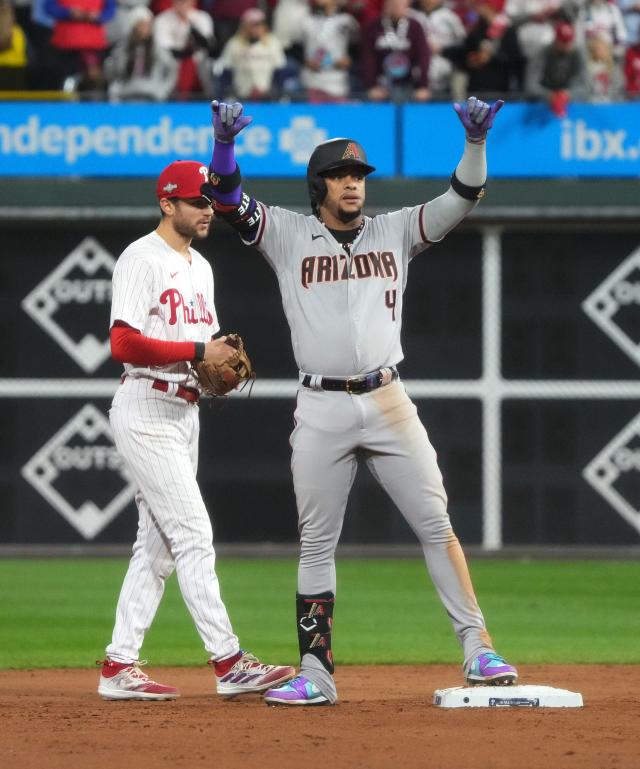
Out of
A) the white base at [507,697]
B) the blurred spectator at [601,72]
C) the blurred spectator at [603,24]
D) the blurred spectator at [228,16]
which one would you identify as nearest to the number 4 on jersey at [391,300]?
the white base at [507,697]

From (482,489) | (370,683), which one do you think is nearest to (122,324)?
(370,683)

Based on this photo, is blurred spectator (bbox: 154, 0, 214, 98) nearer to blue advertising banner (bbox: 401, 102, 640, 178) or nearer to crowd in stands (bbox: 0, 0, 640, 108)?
crowd in stands (bbox: 0, 0, 640, 108)

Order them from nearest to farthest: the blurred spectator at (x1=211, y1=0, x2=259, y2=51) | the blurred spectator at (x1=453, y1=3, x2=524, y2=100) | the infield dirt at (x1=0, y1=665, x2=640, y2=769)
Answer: the infield dirt at (x1=0, y1=665, x2=640, y2=769) < the blurred spectator at (x1=453, y1=3, x2=524, y2=100) < the blurred spectator at (x1=211, y1=0, x2=259, y2=51)

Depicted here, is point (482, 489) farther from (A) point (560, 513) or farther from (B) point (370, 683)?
(B) point (370, 683)

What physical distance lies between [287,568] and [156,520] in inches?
261

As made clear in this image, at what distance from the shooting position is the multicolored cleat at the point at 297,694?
238 inches

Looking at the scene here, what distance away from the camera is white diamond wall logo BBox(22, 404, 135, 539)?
46.2 ft

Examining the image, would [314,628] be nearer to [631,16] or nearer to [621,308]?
[621,308]

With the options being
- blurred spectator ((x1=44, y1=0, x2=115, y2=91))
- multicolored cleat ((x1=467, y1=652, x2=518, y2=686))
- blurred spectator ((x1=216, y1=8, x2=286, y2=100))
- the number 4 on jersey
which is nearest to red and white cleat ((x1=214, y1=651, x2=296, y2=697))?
multicolored cleat ((x1=467, y1=652, x2=518, y2=686))

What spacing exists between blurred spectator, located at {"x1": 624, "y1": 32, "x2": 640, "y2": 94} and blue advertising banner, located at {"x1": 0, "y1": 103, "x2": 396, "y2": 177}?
209 centimetres

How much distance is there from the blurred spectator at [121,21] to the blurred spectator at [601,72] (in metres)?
4.06

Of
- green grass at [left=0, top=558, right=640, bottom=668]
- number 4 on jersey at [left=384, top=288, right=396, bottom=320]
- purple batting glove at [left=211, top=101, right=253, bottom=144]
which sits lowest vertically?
green grass at [left=0, top=558, right=640, bottom=668]

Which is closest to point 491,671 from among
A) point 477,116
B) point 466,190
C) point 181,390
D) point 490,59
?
point 181,390

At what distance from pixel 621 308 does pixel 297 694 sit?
8677 mm
